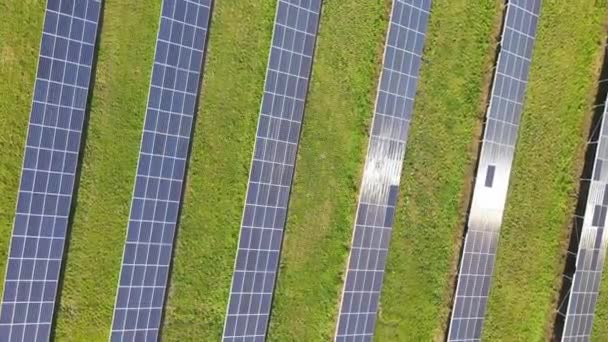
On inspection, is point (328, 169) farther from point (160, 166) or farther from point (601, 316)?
point (601, 316)

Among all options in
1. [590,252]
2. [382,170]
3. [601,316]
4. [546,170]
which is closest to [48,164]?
[382,170]

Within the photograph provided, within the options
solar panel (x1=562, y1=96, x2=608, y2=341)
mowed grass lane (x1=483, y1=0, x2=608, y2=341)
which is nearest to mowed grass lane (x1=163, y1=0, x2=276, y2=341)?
mowed grass lane (x1=483, y1=0, x2=608, y2=341)

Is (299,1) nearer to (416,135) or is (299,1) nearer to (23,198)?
(416,135)

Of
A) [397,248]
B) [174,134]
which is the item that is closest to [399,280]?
[397,248]

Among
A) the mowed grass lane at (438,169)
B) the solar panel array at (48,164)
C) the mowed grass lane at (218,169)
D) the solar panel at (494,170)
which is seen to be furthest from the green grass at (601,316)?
the solar panel array at (48,164)

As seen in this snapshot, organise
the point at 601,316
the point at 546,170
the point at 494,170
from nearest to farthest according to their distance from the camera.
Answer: the point at 494,170 → the point at 546,170 → the point at 601,316

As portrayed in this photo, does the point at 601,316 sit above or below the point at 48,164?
below

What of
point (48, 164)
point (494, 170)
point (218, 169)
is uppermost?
point (494, 170)
